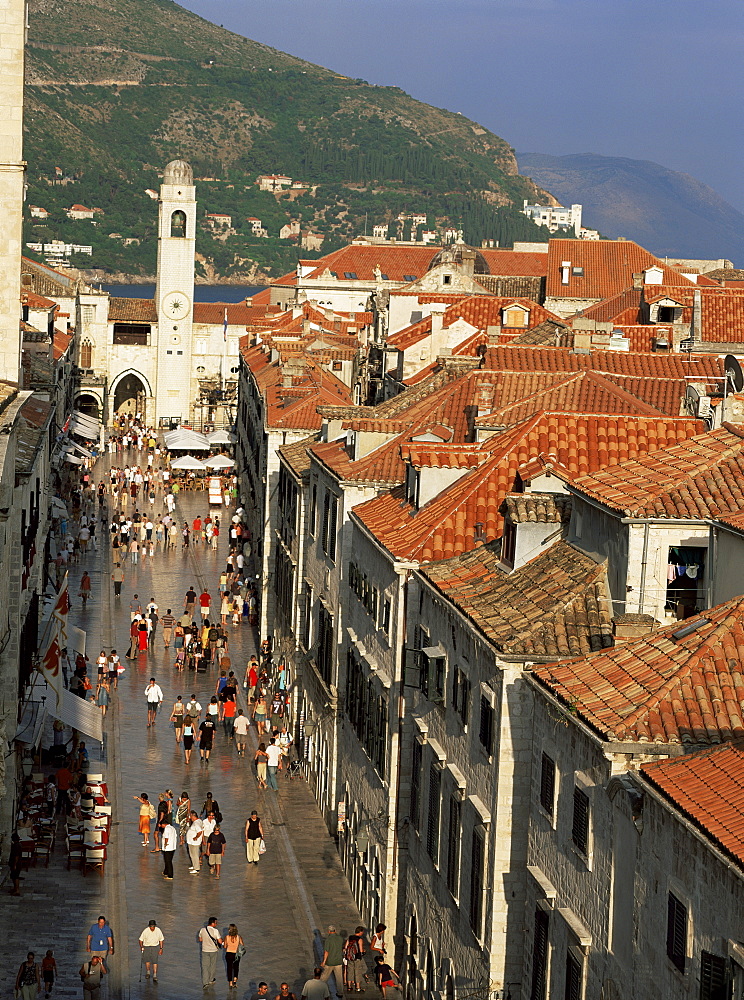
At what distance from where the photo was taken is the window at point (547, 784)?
2144cm

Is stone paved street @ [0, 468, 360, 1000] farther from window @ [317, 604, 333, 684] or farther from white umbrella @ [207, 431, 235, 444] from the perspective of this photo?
white umbrella @ [207, 431, 235, 444]

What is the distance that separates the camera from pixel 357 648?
115ft

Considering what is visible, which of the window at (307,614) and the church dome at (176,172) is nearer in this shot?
the window at (307,614)

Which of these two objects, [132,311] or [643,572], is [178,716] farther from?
[132,311]

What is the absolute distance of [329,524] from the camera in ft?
131

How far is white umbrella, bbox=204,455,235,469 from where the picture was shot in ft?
306

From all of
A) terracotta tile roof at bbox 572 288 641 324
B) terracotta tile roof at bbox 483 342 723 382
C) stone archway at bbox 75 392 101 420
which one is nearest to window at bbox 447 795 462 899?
terracotta tile roof at bbox 483 342 723 382

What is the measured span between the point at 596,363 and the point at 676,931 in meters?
30.6

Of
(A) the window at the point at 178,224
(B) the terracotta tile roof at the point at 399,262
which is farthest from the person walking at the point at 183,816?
(A) the window at the point at 178,224

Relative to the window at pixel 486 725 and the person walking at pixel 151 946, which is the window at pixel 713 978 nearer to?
the window at pixel 486 725

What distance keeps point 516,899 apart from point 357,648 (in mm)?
12590

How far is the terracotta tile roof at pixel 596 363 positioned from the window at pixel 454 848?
2061 cm

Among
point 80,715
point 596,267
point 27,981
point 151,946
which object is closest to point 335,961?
point 151,946

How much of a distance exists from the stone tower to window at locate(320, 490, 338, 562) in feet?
24.0
